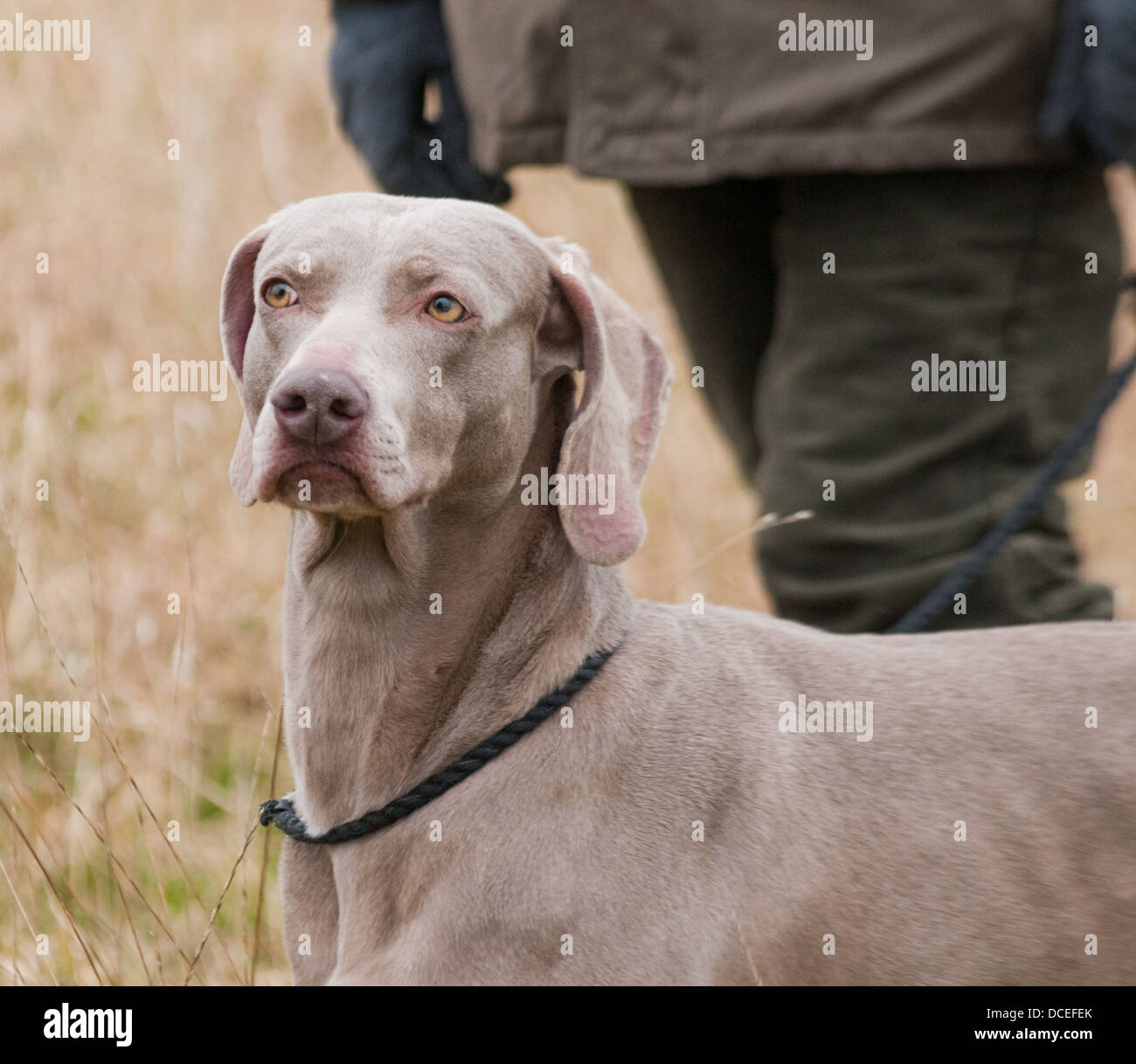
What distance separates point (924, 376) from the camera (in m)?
3.20

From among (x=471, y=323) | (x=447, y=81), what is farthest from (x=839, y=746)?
(x=447, y=81)

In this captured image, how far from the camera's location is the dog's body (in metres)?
2.29

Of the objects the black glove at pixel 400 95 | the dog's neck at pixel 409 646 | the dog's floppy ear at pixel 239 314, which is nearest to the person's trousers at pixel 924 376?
the black glove at pixel 400 95

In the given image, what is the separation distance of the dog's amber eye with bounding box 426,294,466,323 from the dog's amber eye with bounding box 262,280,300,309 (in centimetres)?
22

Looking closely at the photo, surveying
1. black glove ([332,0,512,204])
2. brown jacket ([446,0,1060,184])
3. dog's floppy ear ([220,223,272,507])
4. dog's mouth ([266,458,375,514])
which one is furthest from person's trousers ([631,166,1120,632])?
dog's mouth ([266,458,375,514])

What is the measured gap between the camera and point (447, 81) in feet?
12.7

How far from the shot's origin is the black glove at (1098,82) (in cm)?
283

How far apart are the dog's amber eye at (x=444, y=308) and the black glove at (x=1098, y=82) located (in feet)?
4.57

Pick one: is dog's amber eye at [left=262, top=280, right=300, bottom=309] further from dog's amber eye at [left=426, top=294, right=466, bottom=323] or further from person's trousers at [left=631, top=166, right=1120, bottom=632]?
person's trousers at [left=631, top=166, right=1120, bottom=632]

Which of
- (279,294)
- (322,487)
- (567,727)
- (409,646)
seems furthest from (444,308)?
(567,727)

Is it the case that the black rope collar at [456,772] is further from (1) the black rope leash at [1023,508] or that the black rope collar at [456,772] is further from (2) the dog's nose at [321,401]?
(1) the black rope leash at [1023,508]

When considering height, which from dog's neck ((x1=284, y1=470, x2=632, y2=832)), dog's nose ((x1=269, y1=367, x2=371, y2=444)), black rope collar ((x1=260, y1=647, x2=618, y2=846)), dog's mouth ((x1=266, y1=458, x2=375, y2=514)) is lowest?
black rope collar ((x1=260, y1=647, x2=618, y2=846))

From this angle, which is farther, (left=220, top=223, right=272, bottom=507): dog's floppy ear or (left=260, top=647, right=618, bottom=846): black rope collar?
(left=220, top=223, right=272, bottom=507): dog's floppy ear
